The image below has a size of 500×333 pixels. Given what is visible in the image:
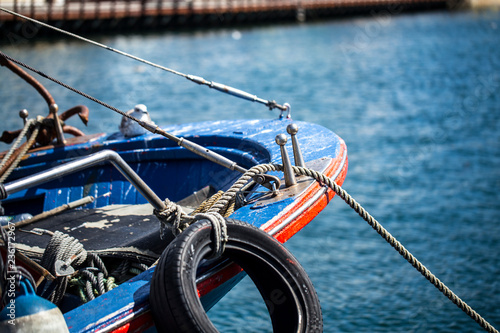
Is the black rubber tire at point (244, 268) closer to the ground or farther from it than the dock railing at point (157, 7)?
farther from it

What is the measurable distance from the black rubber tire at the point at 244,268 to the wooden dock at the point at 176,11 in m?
33.1

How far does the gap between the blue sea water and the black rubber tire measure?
3.40 metres

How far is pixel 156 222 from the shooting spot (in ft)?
14.7

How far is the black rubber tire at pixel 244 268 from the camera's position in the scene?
2.61m

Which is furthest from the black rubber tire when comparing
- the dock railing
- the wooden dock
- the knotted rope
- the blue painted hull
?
the dock railing

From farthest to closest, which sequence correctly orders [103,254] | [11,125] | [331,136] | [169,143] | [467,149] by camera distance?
[11,125] → [467,149] → [169,143] → [331,136] → [103,254]

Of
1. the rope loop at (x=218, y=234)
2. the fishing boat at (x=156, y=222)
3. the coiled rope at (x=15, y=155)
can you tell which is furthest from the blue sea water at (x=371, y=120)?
the rope loop at (x=218, y=234)

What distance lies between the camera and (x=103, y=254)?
3.74 metres

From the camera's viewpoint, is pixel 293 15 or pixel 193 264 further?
pixel 293 15

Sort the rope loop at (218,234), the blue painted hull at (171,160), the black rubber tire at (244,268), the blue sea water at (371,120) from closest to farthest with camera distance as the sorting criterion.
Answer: the black rubber tire at (244,268) < the rope loop at (218,234) < the blue painted hull at (171,160) < the blue sea water at (371,120)

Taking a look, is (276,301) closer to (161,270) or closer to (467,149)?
(161,270)

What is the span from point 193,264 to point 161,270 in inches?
5.9

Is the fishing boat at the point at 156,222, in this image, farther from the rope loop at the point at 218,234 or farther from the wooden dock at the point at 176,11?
the wooden dock at the point at 176,11

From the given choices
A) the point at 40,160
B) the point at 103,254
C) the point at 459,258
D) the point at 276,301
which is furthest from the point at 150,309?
the point at 459,258
